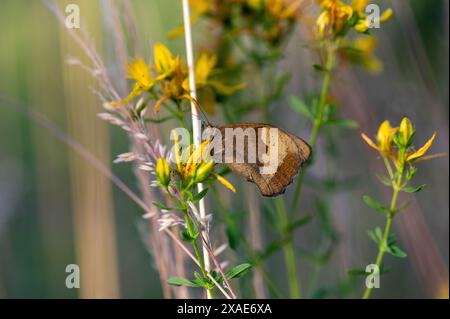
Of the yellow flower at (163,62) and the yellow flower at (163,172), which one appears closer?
the yellow flower at (163,172)

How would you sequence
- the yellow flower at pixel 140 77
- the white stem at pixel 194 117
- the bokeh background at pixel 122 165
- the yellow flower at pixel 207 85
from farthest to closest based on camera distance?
the bokeh background at pixel 122 165, the yellow flower at pixel 207 85, the yellow flower at pixel 140 77, the white stem at pixel 194 117

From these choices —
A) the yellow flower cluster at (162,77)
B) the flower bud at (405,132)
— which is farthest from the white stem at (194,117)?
the flower bud at (405,132)

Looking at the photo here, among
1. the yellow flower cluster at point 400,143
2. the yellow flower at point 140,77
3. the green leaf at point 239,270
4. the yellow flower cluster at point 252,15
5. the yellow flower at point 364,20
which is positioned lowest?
the green leaf at point 239,270

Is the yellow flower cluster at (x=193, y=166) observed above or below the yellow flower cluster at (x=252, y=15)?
below

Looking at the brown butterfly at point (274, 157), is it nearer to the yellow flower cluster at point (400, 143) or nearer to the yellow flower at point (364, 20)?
the yellow flower cluster at point (400, 143)

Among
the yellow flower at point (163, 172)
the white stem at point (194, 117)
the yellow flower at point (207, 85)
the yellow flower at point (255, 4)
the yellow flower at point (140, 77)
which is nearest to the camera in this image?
the yellow flower at point (163, 172)

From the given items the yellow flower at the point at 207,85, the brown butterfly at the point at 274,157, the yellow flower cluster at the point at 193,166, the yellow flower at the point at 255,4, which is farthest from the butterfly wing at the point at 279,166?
the yellow flower at the point at 255,4
